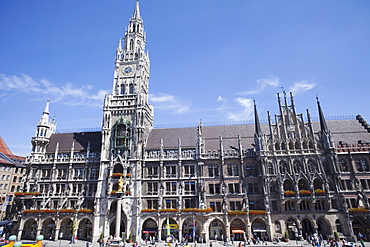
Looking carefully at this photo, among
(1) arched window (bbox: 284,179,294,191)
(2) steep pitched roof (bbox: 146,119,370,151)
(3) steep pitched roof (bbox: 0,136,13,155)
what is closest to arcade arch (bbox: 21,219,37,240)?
(2) steep pitched roof (bbox: 146,119,370,151)

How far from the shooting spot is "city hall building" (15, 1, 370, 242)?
138 ft

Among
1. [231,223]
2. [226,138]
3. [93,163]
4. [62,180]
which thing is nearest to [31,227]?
[62,180]

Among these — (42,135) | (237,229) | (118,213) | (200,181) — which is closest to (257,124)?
(200,181)

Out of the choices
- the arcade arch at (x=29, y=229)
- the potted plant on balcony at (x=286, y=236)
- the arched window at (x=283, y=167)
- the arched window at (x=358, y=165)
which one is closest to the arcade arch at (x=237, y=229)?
the potted plant on balcony at (x=286, y=236)

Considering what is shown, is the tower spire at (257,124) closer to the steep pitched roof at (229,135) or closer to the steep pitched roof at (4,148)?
the steep pitched roof at (229,135)

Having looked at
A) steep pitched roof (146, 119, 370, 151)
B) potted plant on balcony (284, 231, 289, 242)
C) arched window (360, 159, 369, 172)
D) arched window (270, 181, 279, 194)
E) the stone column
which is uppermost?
steep pitched roof (146, 119, 370, 151)

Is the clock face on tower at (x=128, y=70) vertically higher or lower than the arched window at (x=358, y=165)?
higher

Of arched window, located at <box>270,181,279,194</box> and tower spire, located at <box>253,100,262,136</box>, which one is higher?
tower spire, located at <box>253,100,262,136</box>

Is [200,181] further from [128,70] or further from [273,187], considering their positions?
[128,70]

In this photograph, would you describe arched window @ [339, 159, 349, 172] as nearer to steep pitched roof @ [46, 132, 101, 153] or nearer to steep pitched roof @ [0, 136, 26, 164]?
steep pitched roof @ [46, 132, 101, 153]

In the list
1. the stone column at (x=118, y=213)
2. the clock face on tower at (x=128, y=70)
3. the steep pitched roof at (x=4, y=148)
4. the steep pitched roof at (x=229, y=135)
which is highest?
the clock face on tower at (x=128, y=70)

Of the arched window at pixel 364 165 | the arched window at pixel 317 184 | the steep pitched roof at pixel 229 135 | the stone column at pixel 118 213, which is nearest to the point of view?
the stone column at pixel 118 213

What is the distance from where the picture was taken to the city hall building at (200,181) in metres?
42.2

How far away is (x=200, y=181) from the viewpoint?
46.1 meters
